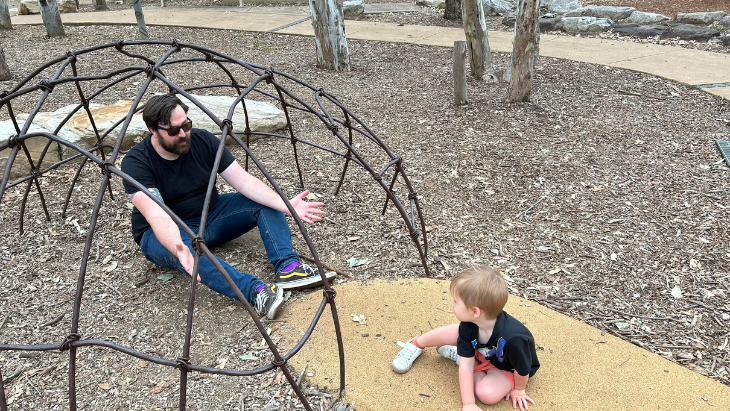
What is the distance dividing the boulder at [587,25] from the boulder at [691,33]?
91cm

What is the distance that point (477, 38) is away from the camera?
6008mm

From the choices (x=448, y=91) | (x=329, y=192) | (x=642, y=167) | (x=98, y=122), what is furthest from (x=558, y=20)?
(x=98, y=122)

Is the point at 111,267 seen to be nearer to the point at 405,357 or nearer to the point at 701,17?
the point at 405,357

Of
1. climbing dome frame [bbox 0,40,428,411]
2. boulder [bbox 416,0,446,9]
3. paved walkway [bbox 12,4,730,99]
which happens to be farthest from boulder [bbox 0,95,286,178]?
boulder [bbox 416,0,446,9]

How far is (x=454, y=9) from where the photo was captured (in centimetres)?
948

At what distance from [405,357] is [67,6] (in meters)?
11.5

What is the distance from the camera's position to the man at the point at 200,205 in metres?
2.64

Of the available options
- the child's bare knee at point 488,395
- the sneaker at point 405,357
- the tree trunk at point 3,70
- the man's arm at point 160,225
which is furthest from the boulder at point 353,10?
the child's bare knee at point 488,395

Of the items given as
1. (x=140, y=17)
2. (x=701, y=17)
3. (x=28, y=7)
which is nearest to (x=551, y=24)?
(x=701, y=17)

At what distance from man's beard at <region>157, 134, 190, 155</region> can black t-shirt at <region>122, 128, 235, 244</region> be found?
12 centimetres

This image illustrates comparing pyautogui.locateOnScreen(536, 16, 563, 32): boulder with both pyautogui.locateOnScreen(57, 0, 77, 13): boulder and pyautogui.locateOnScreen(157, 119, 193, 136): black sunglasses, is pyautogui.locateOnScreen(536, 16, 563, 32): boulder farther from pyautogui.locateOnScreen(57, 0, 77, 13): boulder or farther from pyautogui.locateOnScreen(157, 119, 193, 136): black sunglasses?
pyautogui.locateOnScreen(57, 0, 77, 13): boulder

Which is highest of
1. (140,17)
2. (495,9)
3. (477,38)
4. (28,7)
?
(28,7)

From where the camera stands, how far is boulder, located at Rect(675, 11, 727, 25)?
324 inches

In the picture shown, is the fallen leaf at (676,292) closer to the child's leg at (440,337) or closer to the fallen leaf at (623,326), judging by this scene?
the fallen leaf at (623,326)
